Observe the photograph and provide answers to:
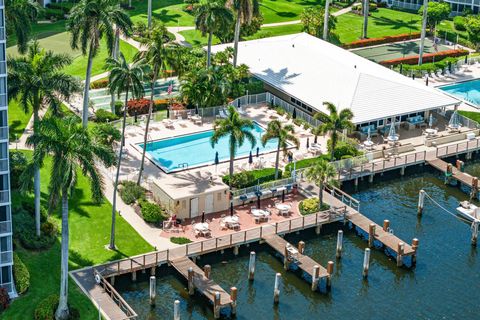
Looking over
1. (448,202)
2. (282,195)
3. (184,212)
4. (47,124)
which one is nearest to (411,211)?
(448,202)

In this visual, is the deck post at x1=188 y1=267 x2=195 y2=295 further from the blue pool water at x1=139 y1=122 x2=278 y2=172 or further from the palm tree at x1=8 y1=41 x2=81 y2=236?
the blue pool water at x1=139 y1=122 x2=278 y2=172

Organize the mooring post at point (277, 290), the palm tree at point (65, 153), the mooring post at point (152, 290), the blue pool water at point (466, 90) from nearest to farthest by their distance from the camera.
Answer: the palm tree at point (65, 153), the mooring post at point (152, 290), the mooring post at point (277, 290), the blue pool water at point (466, 90)

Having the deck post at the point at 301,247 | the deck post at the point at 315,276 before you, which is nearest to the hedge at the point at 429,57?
the deck post at the point at 301,247

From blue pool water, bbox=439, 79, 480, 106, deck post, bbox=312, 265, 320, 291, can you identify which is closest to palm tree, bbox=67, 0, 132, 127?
deck post, bbox=312, 265, 320, 291

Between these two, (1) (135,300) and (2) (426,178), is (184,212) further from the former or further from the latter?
(2) (426,178)

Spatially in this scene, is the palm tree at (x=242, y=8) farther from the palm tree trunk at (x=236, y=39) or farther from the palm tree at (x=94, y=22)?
the palm tree at (x=94, y=22)

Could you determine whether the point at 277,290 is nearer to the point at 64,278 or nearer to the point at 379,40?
the point at 64,278
